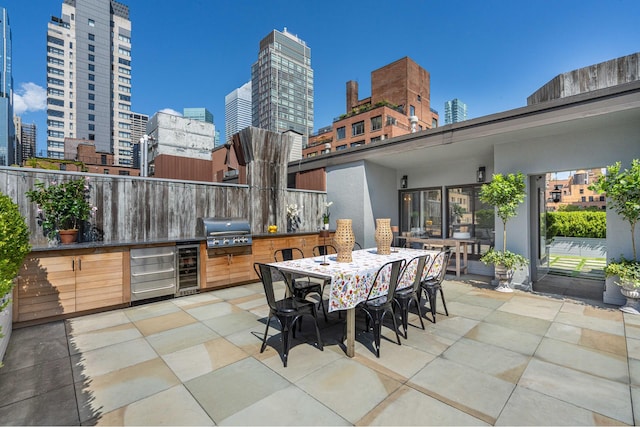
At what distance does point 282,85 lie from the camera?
66.4m

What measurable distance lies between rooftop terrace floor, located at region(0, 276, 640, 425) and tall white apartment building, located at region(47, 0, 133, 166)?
47683 millimetres

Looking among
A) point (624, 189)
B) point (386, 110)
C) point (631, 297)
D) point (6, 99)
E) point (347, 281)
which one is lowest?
point (631, 297)

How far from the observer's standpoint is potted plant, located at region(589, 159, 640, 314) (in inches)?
148

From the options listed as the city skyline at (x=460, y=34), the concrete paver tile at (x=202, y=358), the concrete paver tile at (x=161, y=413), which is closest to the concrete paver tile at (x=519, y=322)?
the concrete paver tile at (x=202, y=358)

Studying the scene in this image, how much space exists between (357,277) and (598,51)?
22.1 ft

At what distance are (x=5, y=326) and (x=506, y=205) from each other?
23.3ft

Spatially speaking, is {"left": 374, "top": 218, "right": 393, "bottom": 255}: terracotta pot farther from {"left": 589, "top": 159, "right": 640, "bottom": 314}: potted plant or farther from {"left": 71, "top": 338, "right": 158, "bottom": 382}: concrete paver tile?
{"left": 589, "top": 159, "right": 640, "bottom": 314}: potted plant

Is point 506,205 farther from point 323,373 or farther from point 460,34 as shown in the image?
point 460,34

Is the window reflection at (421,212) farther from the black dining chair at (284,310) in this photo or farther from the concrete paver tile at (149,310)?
the concrete paver tile at (149,310)

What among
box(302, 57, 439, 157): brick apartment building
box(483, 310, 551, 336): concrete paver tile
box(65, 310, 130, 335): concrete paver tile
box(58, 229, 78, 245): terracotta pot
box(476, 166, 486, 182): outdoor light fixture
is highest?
box(302, 57, 439, 157): brick apartment building

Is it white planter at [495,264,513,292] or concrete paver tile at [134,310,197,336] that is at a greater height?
white planter at [495,264,513,292]

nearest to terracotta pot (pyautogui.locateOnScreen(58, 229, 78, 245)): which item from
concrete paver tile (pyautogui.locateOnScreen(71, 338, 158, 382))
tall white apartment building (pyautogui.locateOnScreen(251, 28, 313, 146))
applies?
concrete paver tile (pyautogui.locateOnScreen(71, 338, 158, 382))

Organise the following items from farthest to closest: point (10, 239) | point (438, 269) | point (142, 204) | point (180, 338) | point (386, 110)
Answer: point (386, 110)
point (142, 204)
point (438, 269)
point (180, 338)
point (10, 239)

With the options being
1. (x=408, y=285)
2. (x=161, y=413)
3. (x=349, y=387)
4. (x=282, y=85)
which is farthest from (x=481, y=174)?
(x=282, y=85)
